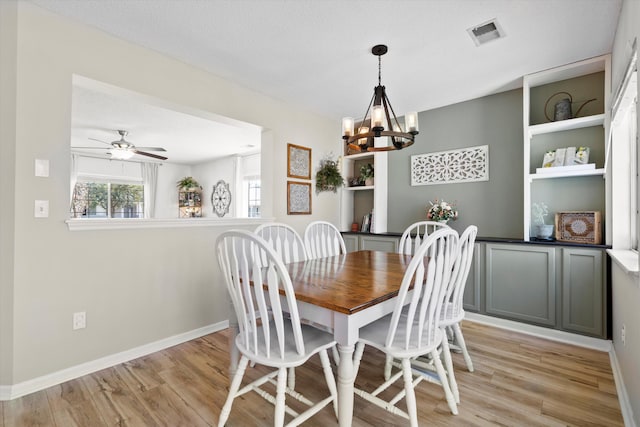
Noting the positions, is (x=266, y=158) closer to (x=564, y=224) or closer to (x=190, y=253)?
(x=190, y=253)

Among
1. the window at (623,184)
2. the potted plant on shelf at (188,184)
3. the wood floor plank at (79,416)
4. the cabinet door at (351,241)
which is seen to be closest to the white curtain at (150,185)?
the potted plant on shelf at (188,184)

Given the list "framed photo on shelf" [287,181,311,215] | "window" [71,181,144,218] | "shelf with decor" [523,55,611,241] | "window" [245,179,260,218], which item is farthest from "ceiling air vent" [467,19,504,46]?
"window" [71,181,144,218]

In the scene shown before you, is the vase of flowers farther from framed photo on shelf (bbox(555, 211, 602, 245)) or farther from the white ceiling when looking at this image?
the white ceiling

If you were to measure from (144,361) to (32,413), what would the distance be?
26.2 inches

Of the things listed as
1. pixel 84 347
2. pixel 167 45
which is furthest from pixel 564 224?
pixel 84 347

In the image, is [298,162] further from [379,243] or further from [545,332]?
[545,332]

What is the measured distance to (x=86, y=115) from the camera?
4.03 m

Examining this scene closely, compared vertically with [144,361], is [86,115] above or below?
above

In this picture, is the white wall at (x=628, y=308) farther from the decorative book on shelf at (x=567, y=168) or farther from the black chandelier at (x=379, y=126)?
the black chandelier at (x=379, y=126)

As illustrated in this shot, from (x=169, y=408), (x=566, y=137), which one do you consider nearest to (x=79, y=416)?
(x=169, y=408)

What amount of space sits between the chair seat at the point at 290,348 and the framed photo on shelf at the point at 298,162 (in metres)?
2.26

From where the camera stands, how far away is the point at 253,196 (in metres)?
6.86

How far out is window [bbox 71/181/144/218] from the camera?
21.8 ft

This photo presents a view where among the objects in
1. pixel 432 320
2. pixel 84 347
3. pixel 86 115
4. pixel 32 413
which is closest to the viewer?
pixel 432 320
